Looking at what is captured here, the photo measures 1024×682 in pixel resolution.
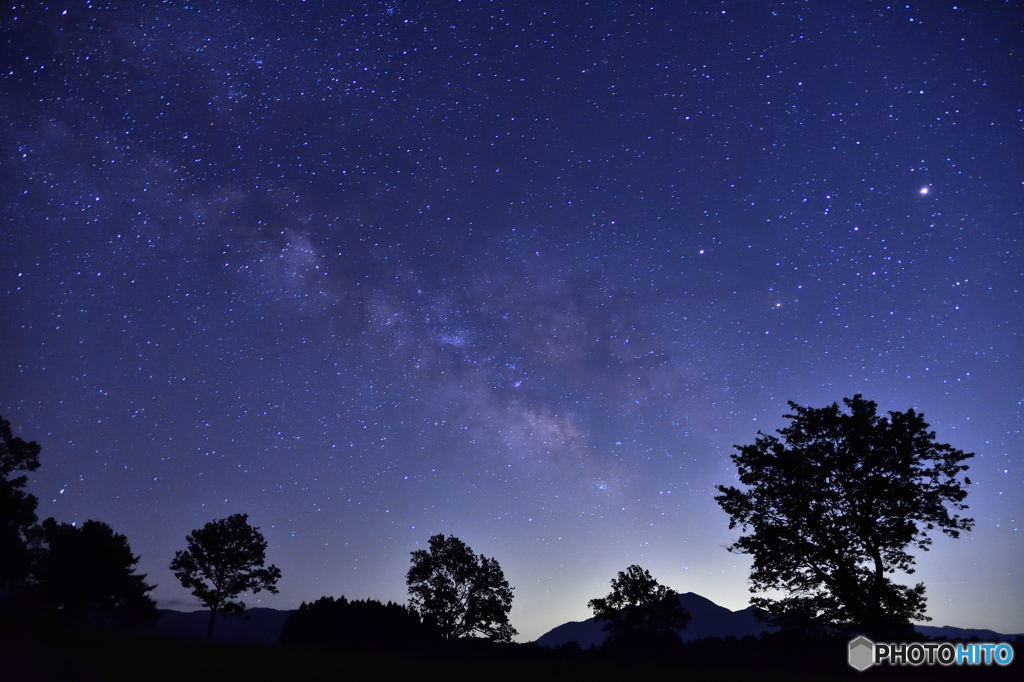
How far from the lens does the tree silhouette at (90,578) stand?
47.5 meters

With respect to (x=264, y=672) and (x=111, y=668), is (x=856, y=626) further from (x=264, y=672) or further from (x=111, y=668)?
(x=111, y=668)

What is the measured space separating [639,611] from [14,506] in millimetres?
51039

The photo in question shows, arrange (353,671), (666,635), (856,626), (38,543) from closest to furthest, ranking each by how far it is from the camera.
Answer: (353,671) → (856,626) → (666,635) → (38,543)

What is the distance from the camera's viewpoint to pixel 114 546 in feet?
178

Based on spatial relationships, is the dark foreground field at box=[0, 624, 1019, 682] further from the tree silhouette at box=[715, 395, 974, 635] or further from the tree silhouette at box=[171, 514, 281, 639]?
the tree silhouette at box=[171, 514, 281, 639]

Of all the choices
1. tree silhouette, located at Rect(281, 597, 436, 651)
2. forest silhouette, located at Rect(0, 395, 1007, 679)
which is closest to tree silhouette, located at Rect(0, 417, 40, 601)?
forest silhouette, located at Rect(0, 395, 1007, 679)

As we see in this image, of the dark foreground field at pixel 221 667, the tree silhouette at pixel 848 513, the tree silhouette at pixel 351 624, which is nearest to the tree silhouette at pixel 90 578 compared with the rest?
the tree silhouette at pixel 351 624

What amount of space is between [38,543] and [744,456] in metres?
63.8

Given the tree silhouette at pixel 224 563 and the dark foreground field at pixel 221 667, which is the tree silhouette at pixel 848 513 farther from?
the tree silhouette at pixel 224 563

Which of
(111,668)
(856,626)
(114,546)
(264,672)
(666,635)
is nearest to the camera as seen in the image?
(111,668)

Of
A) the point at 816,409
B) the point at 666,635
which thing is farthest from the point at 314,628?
the point at 816,409

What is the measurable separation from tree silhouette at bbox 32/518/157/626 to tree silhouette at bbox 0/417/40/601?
844cm

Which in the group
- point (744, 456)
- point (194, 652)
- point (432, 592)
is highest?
point (744, 456)

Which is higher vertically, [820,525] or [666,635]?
[820,525]
